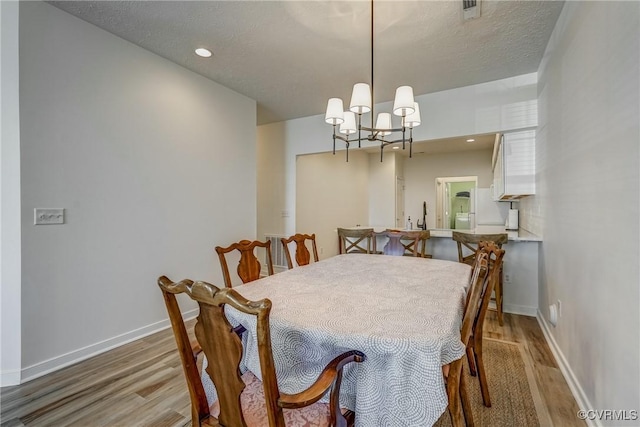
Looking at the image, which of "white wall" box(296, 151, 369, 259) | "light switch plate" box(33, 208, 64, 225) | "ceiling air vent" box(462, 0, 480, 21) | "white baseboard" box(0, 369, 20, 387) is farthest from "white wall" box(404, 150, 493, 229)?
"white baseboard" box(0, 369, 20, 387)

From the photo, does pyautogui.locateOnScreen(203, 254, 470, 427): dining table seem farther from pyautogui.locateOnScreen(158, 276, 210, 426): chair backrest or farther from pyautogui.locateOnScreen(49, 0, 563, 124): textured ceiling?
pyautogui.locateOnScreen(49, 0, 563, 124): textured ceiling

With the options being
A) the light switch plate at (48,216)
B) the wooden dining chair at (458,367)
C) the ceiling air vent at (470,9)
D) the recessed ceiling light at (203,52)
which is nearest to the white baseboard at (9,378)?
the light switch plate at (48,216)

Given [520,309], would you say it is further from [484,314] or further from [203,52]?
[203,52]

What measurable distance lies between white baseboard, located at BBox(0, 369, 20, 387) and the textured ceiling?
2.54 meters

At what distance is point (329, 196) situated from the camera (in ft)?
19.4

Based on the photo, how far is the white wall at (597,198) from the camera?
123cm

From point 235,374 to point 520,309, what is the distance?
350 cm

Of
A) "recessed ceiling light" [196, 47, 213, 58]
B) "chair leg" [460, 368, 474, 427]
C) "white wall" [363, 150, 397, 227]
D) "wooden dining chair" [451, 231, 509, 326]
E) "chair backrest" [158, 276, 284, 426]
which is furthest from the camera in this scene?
"white wall" [363, 150, 397, 227]

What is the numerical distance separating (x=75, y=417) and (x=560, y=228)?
11.2ft

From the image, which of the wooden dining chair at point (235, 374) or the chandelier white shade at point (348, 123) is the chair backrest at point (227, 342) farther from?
the chandelier white shade at point (348, 123)

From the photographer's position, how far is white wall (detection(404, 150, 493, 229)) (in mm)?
6777

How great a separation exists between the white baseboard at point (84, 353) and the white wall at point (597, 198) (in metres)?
3.23

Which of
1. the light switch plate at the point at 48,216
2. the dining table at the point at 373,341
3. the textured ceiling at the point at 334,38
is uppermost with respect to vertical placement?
the textured ceiling at the point at 334,38

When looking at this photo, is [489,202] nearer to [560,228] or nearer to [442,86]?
[442,86]
